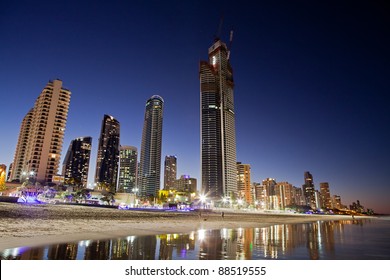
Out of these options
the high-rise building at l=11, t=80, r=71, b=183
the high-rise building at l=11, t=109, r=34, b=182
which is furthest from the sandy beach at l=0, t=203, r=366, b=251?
the high-rise building at l=11, t=109, r=34, b=182

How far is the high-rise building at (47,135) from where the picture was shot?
436 feet

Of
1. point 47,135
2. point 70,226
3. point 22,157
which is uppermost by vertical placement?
point 47,135

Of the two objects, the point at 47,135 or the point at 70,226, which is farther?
the point at 47,135

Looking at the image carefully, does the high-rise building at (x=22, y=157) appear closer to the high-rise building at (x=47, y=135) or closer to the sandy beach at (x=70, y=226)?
the high-rise building at (x=47, y=135)

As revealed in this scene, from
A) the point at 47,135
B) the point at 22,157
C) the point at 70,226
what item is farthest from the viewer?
the point at 22,157

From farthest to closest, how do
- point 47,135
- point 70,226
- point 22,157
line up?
1. point 22,157
2. point 47,135
3. point 70,226

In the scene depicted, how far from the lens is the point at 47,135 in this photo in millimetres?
139000

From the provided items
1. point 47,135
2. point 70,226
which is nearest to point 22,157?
point 47,135

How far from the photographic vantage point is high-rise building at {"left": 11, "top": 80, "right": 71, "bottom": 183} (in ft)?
436

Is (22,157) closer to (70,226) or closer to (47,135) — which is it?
(47,135)

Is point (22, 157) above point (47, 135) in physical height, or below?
below
